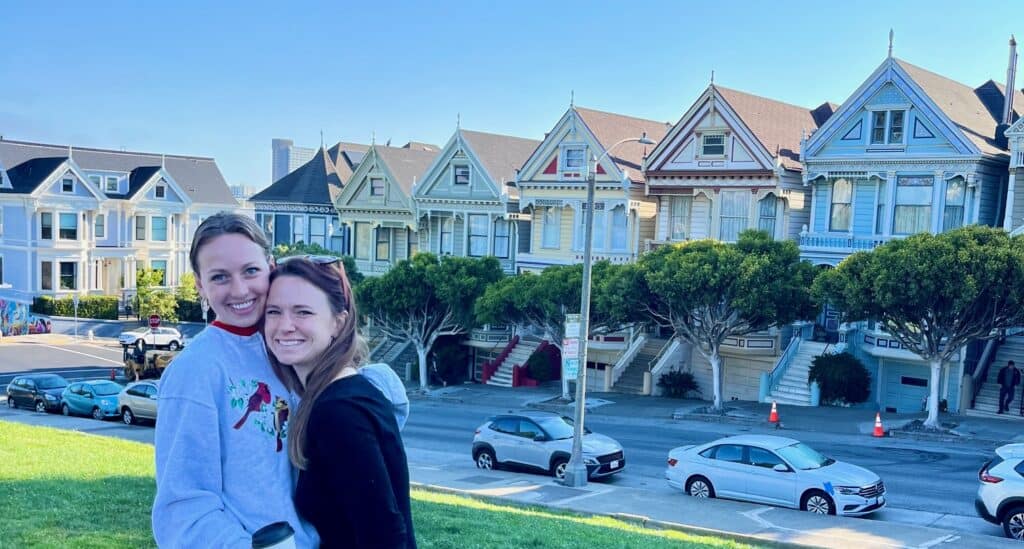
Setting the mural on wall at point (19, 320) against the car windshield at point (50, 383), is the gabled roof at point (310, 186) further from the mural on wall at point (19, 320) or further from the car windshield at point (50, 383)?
the car windshield at point (50, 383)

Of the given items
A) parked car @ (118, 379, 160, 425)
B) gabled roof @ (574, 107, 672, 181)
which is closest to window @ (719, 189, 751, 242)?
gabled roof @ (574, 107, 672, 181)

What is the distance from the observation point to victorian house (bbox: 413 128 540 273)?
4381 cm

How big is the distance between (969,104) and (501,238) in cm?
2053

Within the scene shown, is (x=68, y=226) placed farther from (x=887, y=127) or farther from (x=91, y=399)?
(x=887, y=127)

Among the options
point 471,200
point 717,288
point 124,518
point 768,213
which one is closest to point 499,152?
point 471,200

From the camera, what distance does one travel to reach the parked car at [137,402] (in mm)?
28266

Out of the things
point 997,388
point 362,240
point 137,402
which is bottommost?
point 137,402

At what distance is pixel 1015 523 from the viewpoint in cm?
1540

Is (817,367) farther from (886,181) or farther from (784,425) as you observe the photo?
(886,181)

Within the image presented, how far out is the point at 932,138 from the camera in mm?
31703

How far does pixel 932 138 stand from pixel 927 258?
839 cm

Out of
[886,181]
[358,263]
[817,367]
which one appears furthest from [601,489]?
[358,263]

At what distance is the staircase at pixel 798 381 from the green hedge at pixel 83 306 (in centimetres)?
4041

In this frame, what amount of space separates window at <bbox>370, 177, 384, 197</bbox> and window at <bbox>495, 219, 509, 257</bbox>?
778 cm
